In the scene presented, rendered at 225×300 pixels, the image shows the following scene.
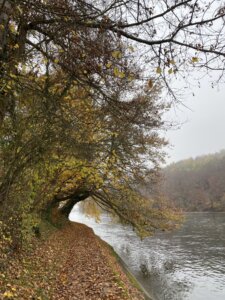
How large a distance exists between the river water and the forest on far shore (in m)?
41.7

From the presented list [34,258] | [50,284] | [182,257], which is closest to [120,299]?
[50,284]

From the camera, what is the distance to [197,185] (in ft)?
395

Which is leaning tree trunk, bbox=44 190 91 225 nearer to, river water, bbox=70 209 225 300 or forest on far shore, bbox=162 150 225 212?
river water, bbox=70 209 225 300

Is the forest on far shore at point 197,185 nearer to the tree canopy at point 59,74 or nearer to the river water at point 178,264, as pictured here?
the river water at point 178,264

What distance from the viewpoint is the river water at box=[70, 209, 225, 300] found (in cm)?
1652

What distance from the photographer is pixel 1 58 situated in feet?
20.0

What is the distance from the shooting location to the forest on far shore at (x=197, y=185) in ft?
308

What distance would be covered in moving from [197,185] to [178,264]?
333 ft

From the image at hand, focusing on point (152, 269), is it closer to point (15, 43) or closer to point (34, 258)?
point (34, 258)

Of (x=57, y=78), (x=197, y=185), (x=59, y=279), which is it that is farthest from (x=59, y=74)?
(x=197, y=185)

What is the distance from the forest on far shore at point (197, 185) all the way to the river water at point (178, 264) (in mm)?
41678

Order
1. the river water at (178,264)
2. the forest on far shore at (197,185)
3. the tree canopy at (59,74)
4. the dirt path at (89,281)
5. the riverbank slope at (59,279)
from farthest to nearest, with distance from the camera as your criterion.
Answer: the forest on far shore at (197,185) → the river water at (178,264) → the dirt path at (89,281) → the riverbank slope at (59,279) → the tree canopy at (59,74)

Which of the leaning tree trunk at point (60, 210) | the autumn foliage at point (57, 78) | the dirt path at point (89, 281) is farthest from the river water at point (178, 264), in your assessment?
the autumn foliage at point (57, 78)

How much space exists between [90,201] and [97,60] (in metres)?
25.5
